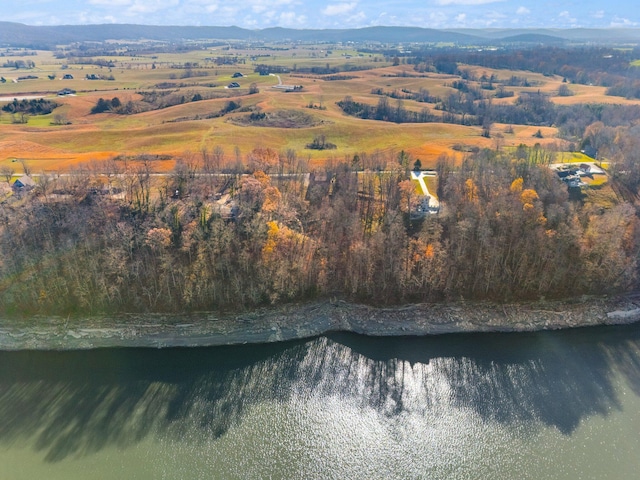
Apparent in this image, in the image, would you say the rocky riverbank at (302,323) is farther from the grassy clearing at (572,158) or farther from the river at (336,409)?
the grassy clearing at (572,158)

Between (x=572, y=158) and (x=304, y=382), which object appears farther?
(x=572, y=158)

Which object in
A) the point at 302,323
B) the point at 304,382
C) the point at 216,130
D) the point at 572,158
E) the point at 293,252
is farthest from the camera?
the point at 216,130

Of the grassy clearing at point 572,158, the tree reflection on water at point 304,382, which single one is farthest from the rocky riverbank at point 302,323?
the grassy clearing at point 572,158

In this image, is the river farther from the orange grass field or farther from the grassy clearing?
the grassy clearing

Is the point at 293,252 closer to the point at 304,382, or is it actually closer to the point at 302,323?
the point at 302,323

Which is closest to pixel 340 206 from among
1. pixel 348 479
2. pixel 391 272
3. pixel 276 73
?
pixel 391 272

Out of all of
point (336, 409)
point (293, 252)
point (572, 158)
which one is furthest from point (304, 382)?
point (572, 158)
